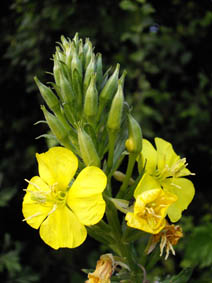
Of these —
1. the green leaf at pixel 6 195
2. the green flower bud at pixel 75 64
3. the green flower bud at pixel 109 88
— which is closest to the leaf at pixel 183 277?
the green flower bud at pixel 109 88

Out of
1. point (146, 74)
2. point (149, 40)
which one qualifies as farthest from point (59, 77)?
point (146, 74)

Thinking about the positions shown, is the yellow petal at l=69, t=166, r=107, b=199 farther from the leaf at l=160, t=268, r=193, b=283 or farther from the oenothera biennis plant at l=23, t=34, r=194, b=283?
the leaf at l=160, t=268, r=193, b=283

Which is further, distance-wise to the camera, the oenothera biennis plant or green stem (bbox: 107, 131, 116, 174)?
green stem (bbox: 107, 131, 116, 174)

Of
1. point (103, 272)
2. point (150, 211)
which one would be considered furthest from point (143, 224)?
point (103, 272)

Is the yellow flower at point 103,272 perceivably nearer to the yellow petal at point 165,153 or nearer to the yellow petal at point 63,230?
the yellow petal at point 63,230

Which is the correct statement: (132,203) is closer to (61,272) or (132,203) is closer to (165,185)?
(165,185)

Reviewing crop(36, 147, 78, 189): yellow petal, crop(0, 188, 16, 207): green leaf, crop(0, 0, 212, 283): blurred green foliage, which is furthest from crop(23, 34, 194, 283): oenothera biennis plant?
crop(0, 0, 212, 283): blurred green foliage
